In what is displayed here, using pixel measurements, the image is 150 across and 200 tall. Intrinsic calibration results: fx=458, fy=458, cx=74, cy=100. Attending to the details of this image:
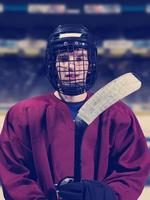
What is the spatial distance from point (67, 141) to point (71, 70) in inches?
7.6

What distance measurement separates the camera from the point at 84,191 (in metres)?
1.15

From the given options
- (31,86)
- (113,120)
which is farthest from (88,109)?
(31,86)

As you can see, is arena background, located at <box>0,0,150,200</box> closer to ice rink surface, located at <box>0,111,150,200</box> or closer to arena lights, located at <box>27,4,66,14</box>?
arena lights, located at <box>27,4,66,14</box>

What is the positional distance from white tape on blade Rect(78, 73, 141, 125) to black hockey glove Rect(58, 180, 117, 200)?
16cm

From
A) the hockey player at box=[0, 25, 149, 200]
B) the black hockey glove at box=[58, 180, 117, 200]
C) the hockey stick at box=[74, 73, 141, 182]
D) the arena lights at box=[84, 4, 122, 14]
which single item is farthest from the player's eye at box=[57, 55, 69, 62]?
the arena lights at box=[84, 4, 122, 14]

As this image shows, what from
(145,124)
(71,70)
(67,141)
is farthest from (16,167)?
(145,124)

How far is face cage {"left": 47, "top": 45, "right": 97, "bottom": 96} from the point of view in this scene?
46.3 inches

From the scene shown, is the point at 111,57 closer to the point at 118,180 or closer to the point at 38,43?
the point at 38,43

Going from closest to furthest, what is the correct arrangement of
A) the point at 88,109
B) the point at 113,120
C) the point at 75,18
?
the point at 88,109 → the point at 113,120 → the point at 75,18

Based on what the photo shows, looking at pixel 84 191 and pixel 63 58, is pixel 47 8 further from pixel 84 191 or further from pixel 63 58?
pixel 84 191

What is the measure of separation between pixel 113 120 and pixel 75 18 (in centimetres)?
48

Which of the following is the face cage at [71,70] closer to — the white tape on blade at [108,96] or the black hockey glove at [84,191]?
the white tape on blade at [108,96]

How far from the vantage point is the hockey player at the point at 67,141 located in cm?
119

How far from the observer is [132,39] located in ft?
5.22
